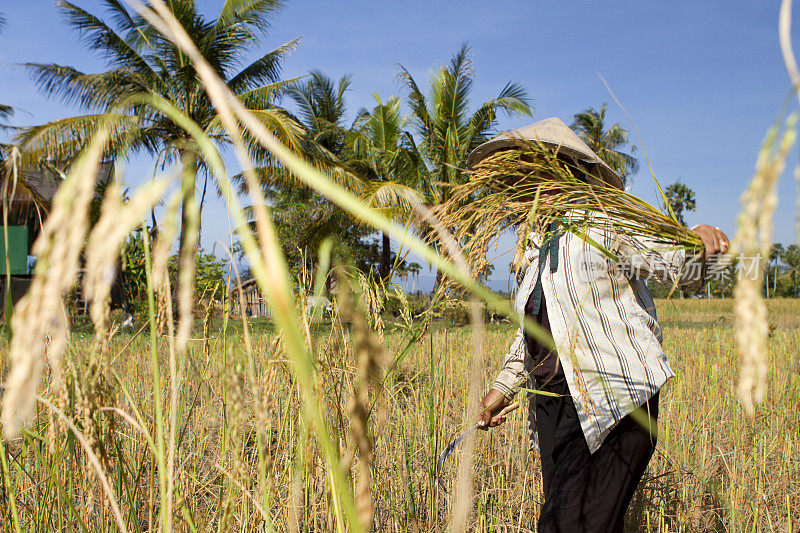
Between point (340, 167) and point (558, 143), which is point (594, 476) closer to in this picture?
point (558, 143)

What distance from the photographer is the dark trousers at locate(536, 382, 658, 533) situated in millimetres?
1562

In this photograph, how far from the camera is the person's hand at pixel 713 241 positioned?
32.4 inches

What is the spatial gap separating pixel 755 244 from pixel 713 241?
62cm

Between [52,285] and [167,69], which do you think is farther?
[167,69]

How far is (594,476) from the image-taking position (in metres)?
1.59

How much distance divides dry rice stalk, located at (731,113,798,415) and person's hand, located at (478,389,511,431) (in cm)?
152

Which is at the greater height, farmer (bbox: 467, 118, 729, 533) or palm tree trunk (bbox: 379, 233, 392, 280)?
palm tree trunk (bbox: 379, 233, 392, 280)

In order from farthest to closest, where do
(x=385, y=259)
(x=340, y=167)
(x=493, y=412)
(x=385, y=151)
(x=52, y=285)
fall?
(x=385, y=259)
(x=385, y=151)
(x=340, y=167)
(x=493, y=412)
(x=52, y=285)

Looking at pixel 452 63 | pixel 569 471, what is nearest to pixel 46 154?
pixel 569 471

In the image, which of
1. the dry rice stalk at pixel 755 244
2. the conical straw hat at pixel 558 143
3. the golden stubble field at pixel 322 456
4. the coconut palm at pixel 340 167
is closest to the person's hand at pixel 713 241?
the golden stubble field at pixel 322 456

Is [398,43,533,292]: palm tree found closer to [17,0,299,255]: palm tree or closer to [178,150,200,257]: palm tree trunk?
[17,0,299,255]: palm tree

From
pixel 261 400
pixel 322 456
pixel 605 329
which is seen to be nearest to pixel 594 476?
pixel 605 329

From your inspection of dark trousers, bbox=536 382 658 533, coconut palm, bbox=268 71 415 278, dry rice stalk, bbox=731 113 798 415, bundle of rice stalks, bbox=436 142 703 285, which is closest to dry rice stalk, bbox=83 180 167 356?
dry rice stalk, bbox=731 113 798 415

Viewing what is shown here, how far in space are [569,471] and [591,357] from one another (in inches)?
15.5
